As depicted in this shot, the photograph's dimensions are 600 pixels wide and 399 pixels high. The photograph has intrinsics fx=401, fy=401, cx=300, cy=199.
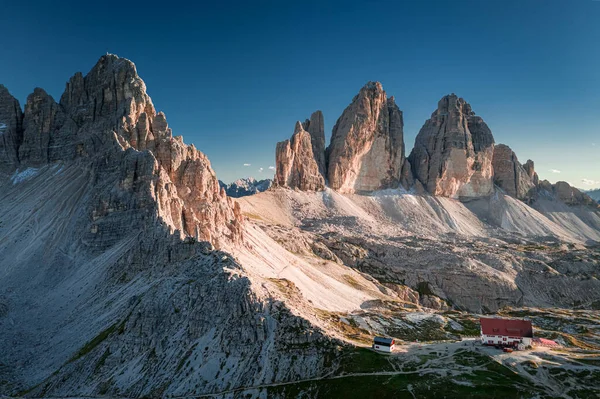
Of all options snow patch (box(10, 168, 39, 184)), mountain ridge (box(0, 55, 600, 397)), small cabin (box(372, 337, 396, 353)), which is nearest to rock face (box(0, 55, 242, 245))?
mountain ridge (box(0, 55, 600, 397))

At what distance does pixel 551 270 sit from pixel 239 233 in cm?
11515

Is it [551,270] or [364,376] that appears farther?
[551,270]

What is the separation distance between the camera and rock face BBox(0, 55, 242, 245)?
104000mm

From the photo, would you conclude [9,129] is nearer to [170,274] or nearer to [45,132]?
[45,132]

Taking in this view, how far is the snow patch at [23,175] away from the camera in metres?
139

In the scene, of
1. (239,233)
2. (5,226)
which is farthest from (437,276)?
(5,226)

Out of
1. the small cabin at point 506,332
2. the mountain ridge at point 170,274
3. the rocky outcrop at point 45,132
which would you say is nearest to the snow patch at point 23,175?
the mountain ridge at point 170,274

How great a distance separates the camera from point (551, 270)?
481 ft

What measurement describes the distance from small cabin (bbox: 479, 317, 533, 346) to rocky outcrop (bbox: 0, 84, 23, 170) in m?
161

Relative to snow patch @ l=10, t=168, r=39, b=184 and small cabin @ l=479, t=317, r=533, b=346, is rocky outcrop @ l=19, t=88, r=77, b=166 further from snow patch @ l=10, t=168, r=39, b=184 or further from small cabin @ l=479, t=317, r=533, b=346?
small cabin @ l=479, t=317, r=533, b=346

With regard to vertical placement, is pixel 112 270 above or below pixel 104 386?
above

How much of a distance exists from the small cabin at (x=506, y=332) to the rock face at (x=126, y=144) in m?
63.6

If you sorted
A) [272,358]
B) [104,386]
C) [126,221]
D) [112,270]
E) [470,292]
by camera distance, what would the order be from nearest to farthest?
[272,358] → [104,386] → [112,270] → [126,221] → [470,292]

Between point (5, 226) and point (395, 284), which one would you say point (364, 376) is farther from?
point (5, 226)
